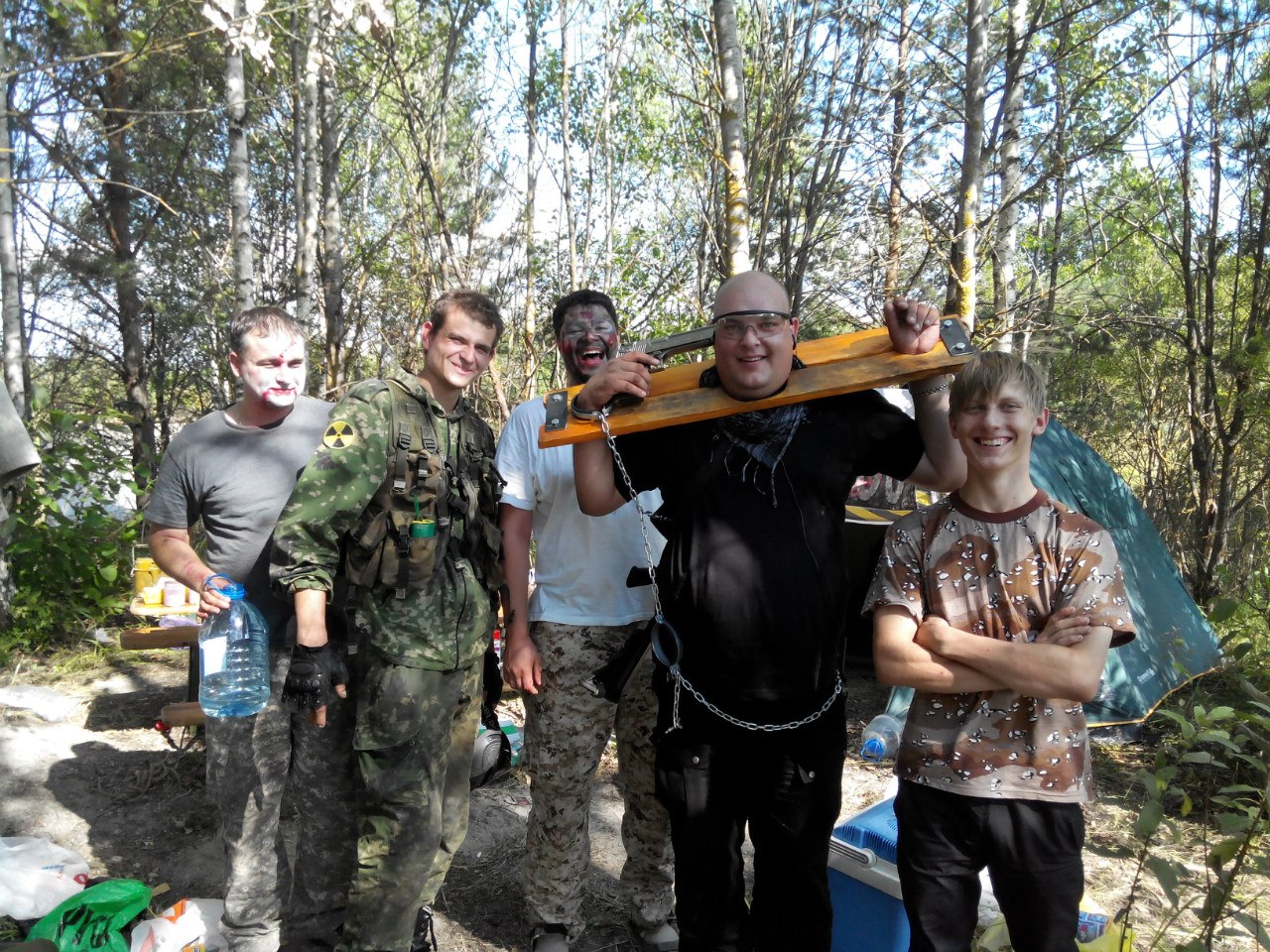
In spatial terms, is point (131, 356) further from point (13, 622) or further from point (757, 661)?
point (757, 661)

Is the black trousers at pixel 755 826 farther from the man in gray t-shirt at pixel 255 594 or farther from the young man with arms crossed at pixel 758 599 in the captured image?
the man in gray t-shirt at pixel 255 594

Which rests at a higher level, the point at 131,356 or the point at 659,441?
the point at 131,356

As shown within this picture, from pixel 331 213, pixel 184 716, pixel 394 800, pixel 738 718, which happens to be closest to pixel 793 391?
pixel 738 718

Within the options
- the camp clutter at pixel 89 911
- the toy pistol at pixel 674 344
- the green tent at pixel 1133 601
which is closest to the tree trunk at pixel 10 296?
the camp clutter at pixel 89 911

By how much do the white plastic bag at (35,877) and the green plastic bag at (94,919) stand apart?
0.17 metres

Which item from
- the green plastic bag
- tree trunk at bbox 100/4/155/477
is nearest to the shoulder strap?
the green plastic bag

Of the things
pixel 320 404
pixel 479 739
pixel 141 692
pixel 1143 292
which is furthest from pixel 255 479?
pixel 1143 292

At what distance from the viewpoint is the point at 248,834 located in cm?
273

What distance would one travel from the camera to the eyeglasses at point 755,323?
7.00 ft

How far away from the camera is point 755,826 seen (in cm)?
221

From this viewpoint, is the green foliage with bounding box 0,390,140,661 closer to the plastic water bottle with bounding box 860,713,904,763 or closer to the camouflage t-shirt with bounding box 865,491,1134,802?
the plastic water bottle with bounding box 860,713,904,763

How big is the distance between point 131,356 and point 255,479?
11.1m

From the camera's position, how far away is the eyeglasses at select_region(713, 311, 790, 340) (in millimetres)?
2133

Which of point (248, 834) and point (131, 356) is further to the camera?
point (131, 356)
